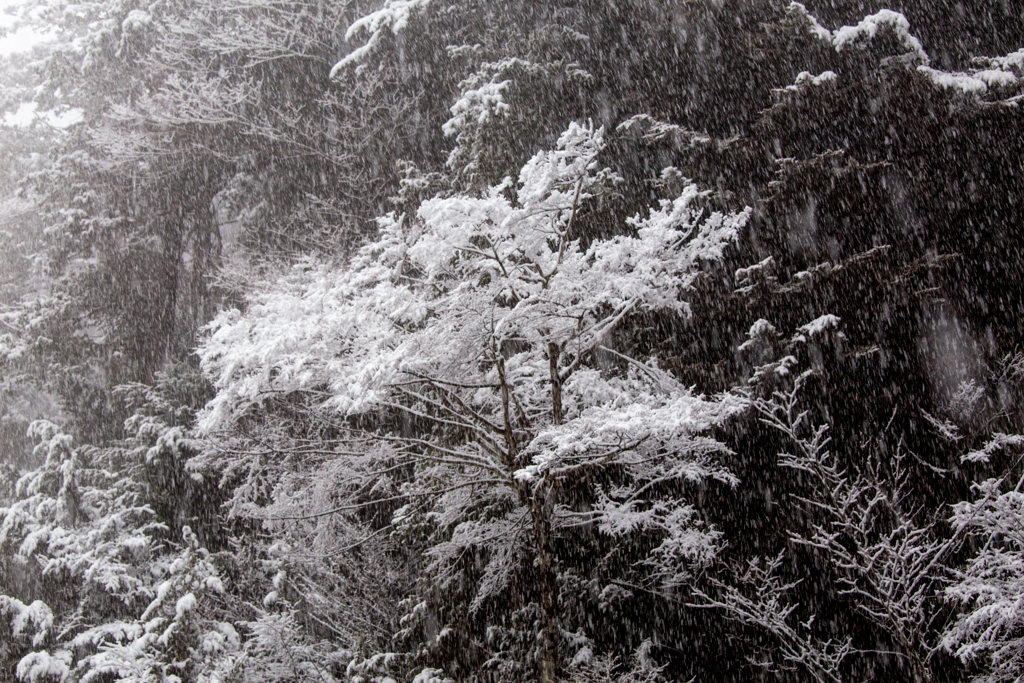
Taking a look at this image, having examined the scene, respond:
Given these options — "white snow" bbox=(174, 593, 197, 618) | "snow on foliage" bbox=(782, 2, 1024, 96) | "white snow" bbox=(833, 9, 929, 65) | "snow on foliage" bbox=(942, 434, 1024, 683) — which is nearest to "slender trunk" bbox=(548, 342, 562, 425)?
"snow on foliage" bbox=(942, 434, 1024, 683)

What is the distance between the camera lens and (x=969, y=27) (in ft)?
30.1

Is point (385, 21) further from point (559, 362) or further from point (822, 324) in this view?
point (822, 324)

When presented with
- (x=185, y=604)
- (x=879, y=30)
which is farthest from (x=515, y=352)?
(x=185, y=604)

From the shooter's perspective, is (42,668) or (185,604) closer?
(185,604)

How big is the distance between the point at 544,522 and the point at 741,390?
2079 mm

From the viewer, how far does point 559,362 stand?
6523mm

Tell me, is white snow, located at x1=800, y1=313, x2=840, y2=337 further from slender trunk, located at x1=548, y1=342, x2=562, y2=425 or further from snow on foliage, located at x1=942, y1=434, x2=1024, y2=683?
slender trunk, located at x1=548, y1=342, x2=562, y2=425

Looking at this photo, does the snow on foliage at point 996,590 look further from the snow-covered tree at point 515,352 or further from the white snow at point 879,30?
the white snow at point 879,30

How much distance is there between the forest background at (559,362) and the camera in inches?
213

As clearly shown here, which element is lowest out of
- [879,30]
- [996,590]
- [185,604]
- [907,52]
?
[185,604]

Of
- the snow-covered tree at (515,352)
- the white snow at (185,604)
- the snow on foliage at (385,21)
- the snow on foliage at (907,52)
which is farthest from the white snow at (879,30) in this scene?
the white snow at (185,604)

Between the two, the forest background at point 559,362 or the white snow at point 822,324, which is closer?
the forest background at point 559,362

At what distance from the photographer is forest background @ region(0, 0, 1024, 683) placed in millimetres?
5414

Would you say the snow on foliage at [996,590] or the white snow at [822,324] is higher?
the white snow at [822,324]
